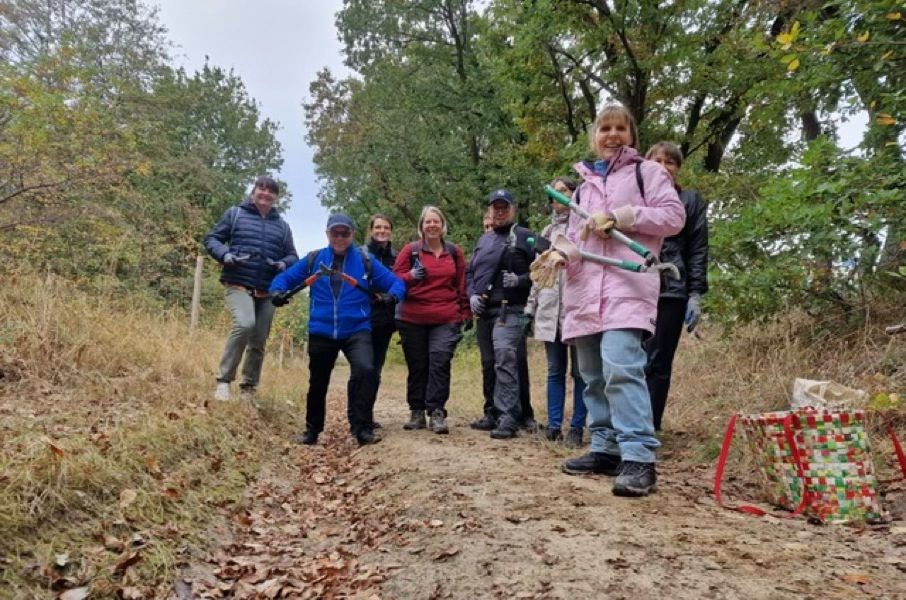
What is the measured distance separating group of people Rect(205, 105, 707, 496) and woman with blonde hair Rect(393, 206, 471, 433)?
0.4 inches

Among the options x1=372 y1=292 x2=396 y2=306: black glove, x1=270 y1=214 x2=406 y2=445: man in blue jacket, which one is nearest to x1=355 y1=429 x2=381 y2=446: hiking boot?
x1=270 y1=214 x2=406 y2=445: man in blue jacket

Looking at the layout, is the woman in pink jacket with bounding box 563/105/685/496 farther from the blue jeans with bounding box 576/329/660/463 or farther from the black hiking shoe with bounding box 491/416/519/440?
the black hiking shoe with bounding box 491/416/519/440

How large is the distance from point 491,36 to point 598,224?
44.3 feet

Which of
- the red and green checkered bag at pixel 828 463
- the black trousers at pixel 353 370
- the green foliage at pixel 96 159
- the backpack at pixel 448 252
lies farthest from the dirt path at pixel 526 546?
the green foliage at pixel 96 159

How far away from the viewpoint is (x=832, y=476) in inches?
107

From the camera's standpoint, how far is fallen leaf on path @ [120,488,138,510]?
8.76ft

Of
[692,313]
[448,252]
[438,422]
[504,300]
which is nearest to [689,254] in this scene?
[692,313]

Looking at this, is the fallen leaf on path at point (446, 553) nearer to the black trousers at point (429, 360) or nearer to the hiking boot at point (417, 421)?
the black trousers at point (429, 360)

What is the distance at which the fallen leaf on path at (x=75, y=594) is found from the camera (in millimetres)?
2003

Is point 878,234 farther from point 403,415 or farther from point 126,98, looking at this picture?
point 126,98

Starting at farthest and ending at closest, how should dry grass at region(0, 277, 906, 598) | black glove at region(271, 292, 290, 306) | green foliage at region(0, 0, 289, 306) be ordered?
green foliage at region(0, 0, 289, 306), black glove at region(271, 292, 290, 306), dry grass at region(0, 277, 906, 598)

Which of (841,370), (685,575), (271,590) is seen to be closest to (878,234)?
(841,370)

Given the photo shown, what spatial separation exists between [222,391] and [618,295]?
4033 millimetres

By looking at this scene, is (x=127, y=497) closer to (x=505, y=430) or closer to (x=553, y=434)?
(x=505, y=430)
